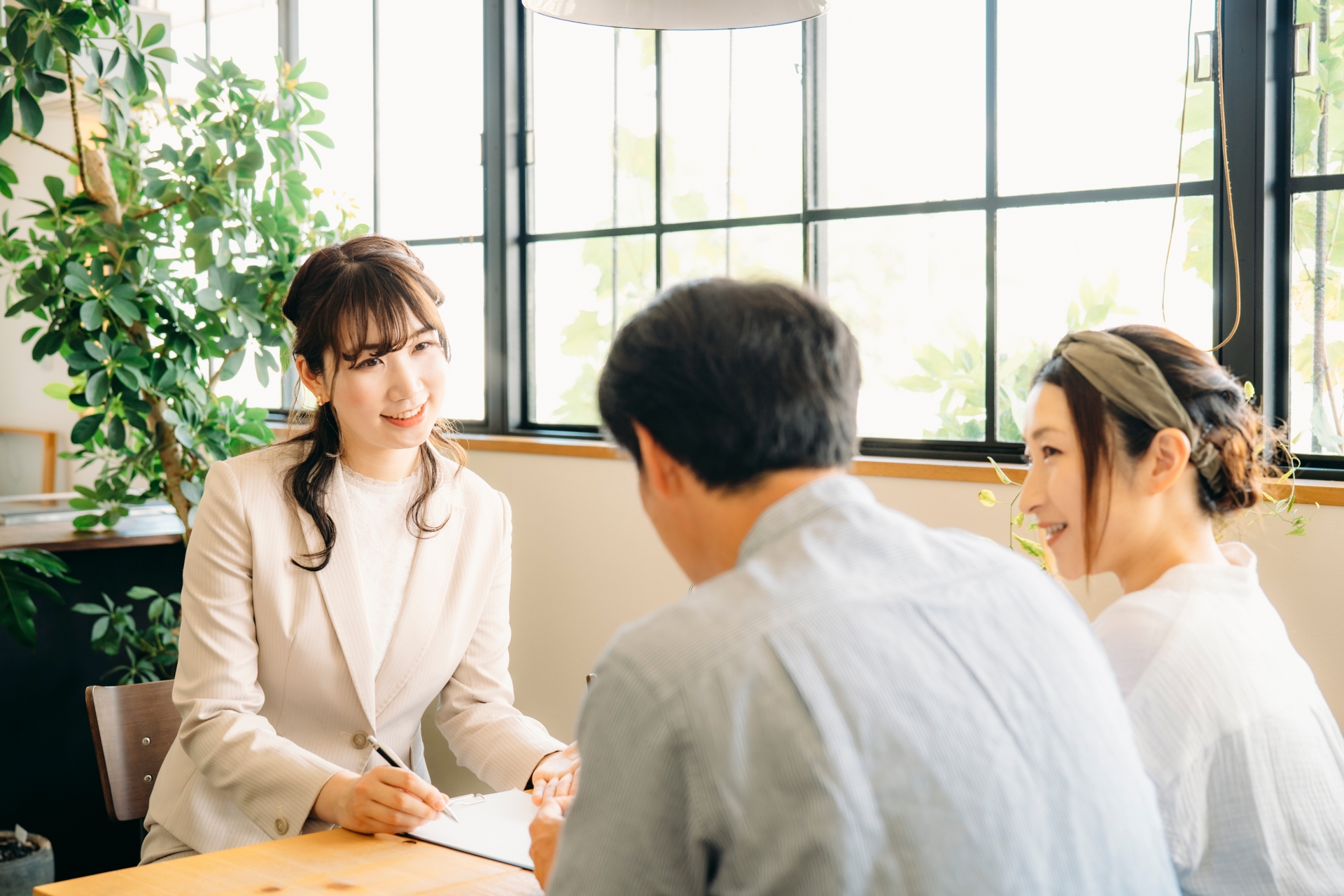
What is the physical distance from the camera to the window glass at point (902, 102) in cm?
245

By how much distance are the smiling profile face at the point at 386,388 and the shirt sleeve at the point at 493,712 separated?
0.77 ft

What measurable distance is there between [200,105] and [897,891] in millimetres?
2696

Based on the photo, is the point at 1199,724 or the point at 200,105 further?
the point at 200,105

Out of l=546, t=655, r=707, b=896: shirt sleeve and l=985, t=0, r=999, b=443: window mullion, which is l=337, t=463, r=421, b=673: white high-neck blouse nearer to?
l=546, t=655, r=707, b=896: shirt sleeve

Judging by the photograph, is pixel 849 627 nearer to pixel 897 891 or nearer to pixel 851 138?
pixel 897 891

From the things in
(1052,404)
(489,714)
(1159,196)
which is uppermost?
(1159,196)

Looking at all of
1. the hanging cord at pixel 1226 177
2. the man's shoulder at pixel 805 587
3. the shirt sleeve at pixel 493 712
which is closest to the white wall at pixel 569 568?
the hanging cord at pixel 1226 177

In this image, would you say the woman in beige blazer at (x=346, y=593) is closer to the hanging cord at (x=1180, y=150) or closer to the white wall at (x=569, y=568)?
the white wall at (x=569, y=568)

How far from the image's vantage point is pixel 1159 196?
86.4 inches

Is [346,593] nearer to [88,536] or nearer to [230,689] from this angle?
[230,689]

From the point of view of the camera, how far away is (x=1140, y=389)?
127 cm

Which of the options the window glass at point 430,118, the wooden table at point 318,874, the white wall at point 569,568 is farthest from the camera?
the window glass at point 430,118

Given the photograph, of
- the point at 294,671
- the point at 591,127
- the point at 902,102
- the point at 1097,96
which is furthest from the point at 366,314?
the point at 591,127

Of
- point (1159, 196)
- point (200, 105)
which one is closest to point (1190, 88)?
point (1159, 196)
